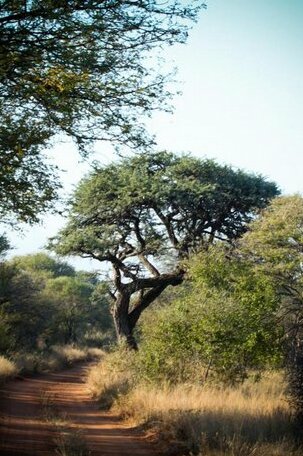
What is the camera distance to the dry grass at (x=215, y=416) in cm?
838

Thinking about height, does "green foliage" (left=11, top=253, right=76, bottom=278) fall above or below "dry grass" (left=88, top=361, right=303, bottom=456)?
above

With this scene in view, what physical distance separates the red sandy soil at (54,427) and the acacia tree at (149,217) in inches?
277

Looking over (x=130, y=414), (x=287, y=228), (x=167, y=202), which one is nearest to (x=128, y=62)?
(x=130, y=414)

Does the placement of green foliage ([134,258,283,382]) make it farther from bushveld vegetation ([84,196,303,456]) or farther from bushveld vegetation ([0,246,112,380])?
bushveld vegetation ([0,246,112,380])

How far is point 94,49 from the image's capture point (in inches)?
300

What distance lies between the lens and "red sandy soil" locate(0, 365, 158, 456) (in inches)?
359

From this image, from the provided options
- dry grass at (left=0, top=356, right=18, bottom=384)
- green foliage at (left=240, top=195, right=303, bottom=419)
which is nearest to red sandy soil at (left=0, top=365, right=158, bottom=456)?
dry grass at (left=0, top=356, right=18, bottom=384)

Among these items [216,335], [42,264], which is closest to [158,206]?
[216,335]

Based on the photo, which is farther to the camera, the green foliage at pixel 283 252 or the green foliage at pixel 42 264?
the green foliage at pixel 42 264

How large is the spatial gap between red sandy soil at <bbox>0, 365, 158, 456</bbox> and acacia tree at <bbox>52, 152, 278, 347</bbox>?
7.04m

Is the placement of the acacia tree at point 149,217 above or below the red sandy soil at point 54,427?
above

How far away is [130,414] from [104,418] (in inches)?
32.8

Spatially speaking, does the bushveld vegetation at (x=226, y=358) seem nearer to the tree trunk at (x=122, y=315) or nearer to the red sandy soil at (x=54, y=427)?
the red sandy soil at (x=54, y=427)

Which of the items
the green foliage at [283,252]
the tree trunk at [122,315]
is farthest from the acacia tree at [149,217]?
the green foliage at [283,252]
